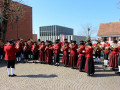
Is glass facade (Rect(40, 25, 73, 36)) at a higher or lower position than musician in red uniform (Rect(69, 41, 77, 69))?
higher

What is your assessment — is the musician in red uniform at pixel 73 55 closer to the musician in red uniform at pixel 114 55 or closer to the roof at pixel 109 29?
the musician in red uniform at pixel 114 55

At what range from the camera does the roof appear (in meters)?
34.7

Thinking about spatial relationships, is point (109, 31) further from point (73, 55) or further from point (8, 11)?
point (73, 55)

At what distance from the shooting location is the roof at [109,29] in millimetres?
34684

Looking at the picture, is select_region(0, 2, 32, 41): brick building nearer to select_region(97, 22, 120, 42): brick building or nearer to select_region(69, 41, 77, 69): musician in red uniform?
select_region(69, 41, 77, 69): musician in red uniform

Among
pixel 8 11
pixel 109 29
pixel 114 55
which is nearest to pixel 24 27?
pixel 8 11

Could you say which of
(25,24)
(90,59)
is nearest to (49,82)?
(90,59)

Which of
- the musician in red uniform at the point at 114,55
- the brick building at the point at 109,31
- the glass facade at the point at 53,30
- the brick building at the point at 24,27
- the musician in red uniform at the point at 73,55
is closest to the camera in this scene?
the musician in red uniform at the point at 114,55

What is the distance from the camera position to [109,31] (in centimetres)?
3550

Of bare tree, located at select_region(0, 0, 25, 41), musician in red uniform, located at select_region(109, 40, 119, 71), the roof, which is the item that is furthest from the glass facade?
musician in red uniform, located at select_region(109, 40, 119, 71)

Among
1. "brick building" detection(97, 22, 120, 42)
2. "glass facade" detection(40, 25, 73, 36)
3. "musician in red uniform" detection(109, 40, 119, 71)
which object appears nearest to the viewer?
"musician in red uniform" detection(109, 40, 119, 71)

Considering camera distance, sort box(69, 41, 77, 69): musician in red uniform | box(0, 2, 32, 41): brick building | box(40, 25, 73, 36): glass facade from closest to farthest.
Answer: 1. box(69, 41, 77, 69): musician in red uniform
2. box(0, 2, 32, 41): brick building
3. box(40, 25, 73, 36): glass facade

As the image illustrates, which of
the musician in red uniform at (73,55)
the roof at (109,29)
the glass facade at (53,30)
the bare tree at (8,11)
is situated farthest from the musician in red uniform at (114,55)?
the glass facade at (53,30)

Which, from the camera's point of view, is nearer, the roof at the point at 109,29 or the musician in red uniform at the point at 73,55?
the musician in red uniform at the point at 73,55
